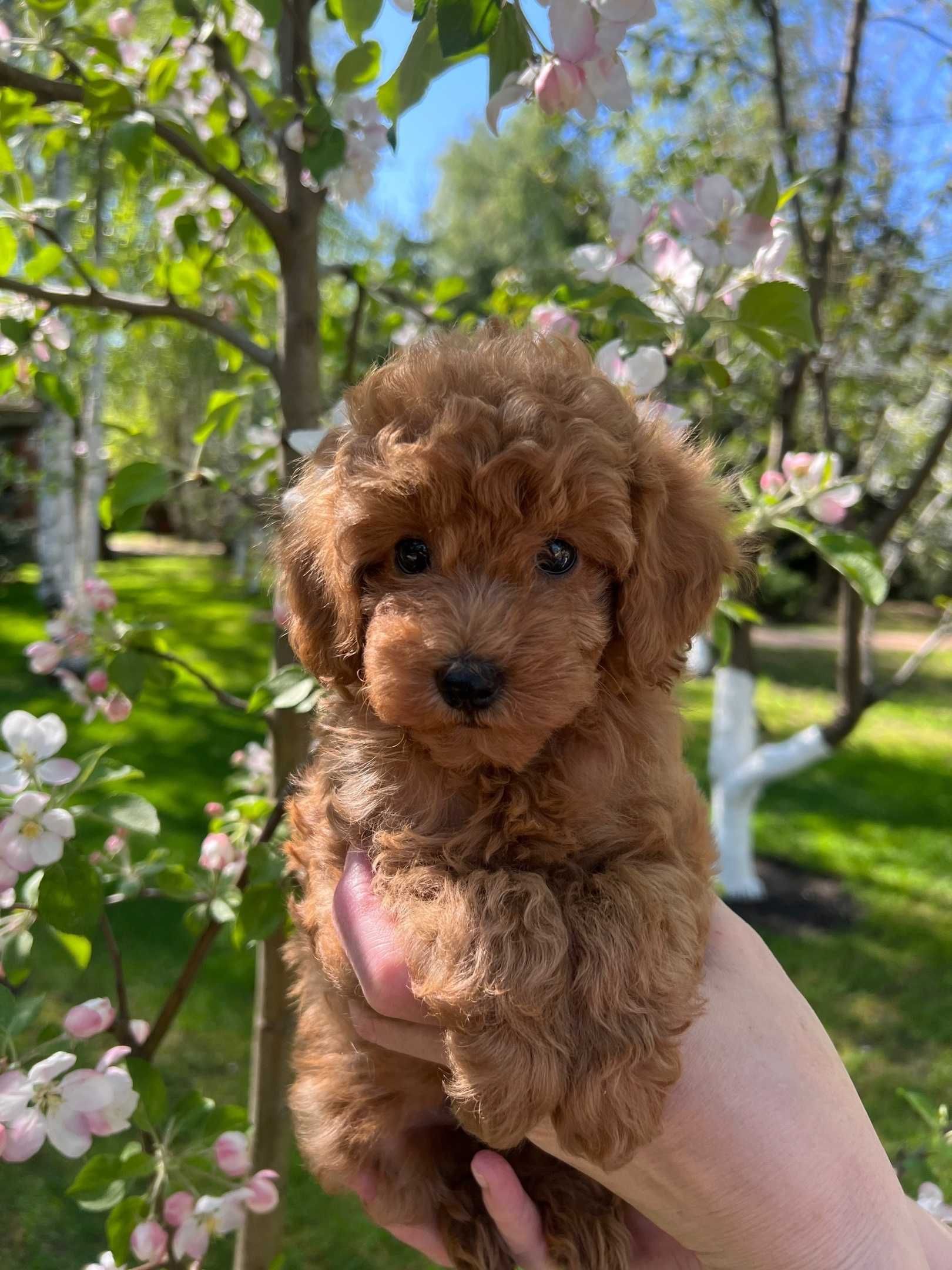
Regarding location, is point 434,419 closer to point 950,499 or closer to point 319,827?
point 319,827

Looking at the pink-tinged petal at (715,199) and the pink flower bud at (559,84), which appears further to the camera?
the pink-tinged petal at (715,199)

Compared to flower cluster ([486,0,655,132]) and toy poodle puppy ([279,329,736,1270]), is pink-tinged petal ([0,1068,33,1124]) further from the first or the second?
flower cluster ([486,0,655,132])

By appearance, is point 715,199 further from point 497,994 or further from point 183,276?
point 497,994

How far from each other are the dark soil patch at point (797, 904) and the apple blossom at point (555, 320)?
18.3 ft

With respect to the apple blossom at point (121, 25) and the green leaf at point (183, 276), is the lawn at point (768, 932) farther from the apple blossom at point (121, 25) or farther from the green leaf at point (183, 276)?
the apple blossom at point (121, 25)

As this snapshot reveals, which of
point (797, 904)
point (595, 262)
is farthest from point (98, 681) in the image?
point (797, 904)

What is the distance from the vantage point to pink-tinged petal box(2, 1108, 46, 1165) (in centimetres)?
184

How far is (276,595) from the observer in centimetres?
252

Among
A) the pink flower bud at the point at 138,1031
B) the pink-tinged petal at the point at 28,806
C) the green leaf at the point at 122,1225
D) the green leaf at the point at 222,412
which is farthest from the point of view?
the green leaf at the point at 222,412

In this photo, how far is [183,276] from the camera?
Answer: 3172 millimetres

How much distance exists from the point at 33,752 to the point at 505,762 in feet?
3.33

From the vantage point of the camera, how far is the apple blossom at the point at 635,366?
238 centimetres

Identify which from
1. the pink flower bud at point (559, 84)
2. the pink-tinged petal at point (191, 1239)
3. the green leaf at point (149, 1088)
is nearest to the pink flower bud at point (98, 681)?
the green leaf at point (149, 1088)

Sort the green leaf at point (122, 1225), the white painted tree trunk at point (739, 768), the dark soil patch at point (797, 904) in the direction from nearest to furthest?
the green leaf at point (122, 1225), the white painted tree trunk at point (739, 768), the dark soil patch at point (797, 904)
